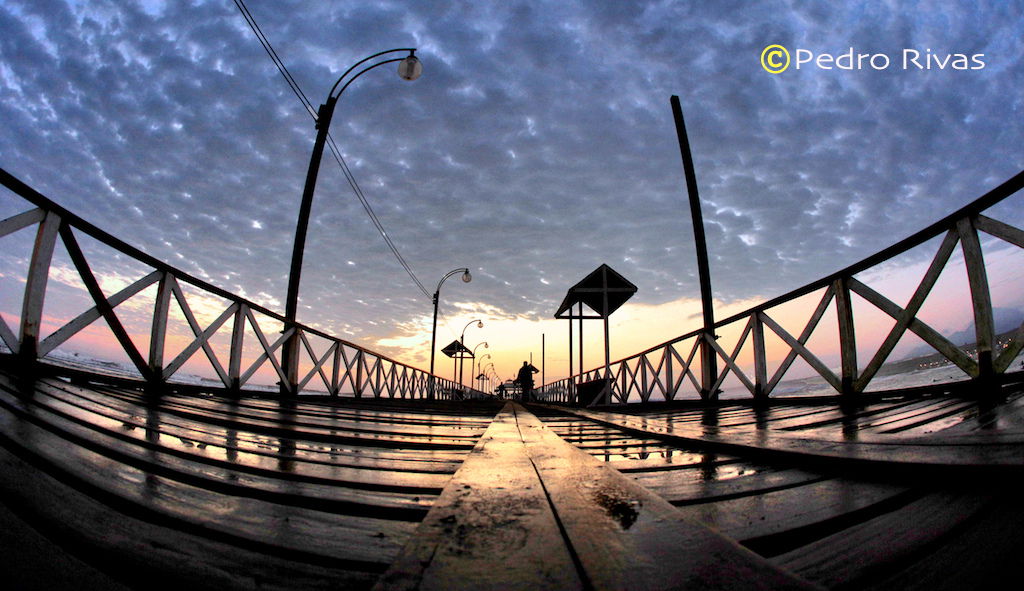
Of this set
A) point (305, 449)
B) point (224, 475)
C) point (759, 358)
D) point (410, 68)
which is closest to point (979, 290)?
point (759, 358)

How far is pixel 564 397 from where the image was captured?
24953 millimetres

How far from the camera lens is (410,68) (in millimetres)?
7617

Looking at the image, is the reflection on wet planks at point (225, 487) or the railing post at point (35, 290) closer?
the reflection on wet planks at point (225, 487)

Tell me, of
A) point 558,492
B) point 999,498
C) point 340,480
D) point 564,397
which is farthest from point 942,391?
point 564,397

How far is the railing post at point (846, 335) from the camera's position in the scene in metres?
4.13

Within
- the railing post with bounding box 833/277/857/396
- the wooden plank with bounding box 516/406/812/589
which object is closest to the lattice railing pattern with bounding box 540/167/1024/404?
the railing post with bounding box 833/277/857/396

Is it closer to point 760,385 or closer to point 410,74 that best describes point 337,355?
point 410,74

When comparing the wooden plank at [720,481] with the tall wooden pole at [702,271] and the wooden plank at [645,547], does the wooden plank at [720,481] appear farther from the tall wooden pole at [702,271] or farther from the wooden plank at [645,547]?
the tall wooden pole at [702,271]

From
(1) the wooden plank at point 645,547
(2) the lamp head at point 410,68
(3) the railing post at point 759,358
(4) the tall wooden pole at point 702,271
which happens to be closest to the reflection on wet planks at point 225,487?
(1) the wooden plank at point 645,547

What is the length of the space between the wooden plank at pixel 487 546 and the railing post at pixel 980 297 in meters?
3.89

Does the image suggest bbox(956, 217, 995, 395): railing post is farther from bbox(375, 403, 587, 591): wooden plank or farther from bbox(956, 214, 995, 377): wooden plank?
bbox(375, 403, 587, 591): wooden plank

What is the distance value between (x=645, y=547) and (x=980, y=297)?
4.00 m

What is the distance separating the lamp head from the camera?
757cm

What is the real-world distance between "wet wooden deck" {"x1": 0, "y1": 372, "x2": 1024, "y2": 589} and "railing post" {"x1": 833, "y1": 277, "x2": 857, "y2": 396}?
8.78 feet
